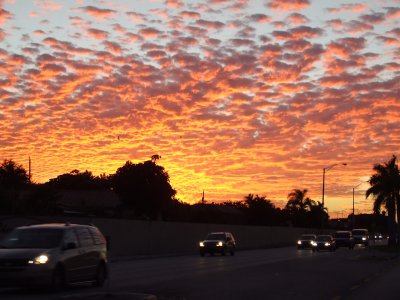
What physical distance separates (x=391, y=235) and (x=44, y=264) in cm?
6975

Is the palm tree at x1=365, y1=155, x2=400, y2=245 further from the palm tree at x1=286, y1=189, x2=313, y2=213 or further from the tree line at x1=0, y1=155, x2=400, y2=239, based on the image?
the palm tree at x1=286, y1=189, x2=313, y2=213

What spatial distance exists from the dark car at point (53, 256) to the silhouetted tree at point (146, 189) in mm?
64787

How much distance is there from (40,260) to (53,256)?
42cm

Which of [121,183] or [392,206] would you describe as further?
[121,183]

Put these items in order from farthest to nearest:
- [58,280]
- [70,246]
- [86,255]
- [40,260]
Answer: [86,255], [70,246], [58,280], [40,260]

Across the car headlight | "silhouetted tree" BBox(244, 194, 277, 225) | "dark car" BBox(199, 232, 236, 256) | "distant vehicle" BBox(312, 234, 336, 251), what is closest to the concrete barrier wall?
"dark car" BBox(199, 232, 236, 256)

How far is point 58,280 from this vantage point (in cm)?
1903

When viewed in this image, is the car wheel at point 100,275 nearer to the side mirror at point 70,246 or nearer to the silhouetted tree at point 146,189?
the side mirror at point 70,246

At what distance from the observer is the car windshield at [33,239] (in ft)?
64.0

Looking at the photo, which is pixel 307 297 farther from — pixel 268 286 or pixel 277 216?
pixel 277 216

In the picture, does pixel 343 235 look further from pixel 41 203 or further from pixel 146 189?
pixel 41 203

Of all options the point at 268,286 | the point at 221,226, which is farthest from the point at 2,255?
the point at 221,226

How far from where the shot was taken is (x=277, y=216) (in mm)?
129375

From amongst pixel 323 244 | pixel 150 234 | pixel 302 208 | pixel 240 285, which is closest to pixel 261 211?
pixel 302 208
